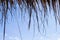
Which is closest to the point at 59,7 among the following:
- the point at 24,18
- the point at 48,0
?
the point at 48,0

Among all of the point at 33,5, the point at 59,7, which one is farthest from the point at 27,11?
the point at 59,7

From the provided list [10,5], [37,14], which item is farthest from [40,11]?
[10,5]

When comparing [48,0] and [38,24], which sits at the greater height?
[48,0]

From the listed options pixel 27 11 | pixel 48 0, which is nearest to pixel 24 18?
pixel 27 11

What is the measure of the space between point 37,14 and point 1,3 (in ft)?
0.55

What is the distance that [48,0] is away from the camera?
429 millimetres

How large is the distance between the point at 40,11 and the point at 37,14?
0.9 inches

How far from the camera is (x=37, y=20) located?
0.41m

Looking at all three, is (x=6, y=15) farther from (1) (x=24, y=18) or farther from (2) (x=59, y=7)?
(2) (x=59, y=7)

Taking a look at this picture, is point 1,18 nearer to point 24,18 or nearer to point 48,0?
point 24,18

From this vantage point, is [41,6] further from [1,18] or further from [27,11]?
[1,18]

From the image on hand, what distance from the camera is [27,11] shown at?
40 centimetres

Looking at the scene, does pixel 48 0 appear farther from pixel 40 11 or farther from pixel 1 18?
pixel 1 18

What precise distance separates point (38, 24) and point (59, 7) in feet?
0.42
